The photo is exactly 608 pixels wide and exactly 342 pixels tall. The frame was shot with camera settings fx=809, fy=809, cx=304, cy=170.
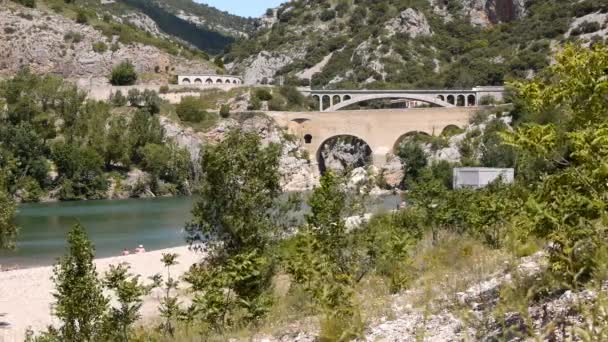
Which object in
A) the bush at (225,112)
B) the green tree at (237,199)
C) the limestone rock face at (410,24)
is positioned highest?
the limestone rock face at (410,24)

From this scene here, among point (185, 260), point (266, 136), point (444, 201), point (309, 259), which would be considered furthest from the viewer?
point (266, 136)

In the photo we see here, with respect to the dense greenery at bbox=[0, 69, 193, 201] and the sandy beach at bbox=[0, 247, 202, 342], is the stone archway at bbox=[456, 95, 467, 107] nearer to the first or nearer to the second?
the dense greenery at bbox=[0, 69, 193, 201]

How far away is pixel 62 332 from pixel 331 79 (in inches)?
4043

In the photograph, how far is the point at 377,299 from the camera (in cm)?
902

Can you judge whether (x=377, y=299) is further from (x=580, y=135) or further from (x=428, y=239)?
(x=428, y=239)

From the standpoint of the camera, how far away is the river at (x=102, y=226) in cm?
3450

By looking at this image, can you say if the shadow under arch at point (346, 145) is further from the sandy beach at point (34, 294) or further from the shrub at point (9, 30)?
the sandy beach at point (34, 294)

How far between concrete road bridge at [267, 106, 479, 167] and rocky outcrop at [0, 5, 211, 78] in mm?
20338

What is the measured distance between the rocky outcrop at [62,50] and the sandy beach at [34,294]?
2484 inches

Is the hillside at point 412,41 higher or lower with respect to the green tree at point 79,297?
higher

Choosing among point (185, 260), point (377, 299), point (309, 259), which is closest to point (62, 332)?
point (309, 259)

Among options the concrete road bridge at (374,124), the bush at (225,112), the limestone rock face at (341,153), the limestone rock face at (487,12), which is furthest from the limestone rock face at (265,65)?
the concrete road bridge at (374,124)

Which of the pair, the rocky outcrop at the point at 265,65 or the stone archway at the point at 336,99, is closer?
the stone archway at the point at 336,99

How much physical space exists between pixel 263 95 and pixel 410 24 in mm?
35518
